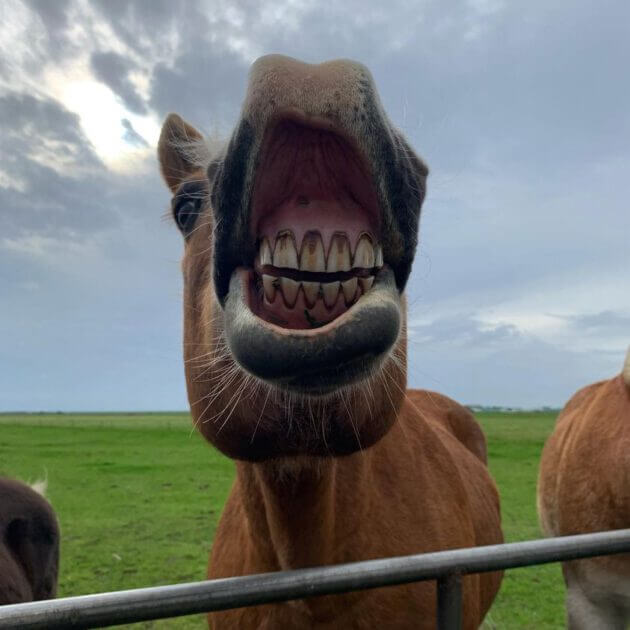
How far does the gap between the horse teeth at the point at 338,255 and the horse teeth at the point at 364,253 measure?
2 cm

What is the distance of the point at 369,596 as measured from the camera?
6.83 feet

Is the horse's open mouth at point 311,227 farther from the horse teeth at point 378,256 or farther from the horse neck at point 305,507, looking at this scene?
the horse neck at point 305,507

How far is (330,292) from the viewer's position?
1.42 m

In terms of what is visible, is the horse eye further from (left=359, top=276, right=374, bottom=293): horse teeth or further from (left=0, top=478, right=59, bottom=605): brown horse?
(left=0, top=478, right=59, bottom=605): brown horse

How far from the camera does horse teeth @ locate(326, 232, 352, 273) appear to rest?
1416mm

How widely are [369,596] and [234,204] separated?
1497 mm

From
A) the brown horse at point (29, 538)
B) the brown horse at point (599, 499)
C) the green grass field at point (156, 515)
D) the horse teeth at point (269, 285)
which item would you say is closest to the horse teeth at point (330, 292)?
the horse teeth at point (269, 285)

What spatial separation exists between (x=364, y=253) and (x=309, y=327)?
0.78ft

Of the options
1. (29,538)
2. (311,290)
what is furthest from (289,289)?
(29,538)

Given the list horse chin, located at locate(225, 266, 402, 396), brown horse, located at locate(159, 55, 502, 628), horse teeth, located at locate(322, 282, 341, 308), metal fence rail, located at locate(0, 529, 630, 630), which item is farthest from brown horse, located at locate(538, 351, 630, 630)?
horse teeth, located at locate(322, 282, 341, 308)

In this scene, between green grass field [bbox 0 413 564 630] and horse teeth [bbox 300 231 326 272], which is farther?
green grass field [bbox 0 413 564 630]

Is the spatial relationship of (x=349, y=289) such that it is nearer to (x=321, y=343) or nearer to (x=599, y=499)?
(x=321, y=343)

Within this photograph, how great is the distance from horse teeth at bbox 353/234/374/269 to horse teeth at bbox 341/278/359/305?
0.05m

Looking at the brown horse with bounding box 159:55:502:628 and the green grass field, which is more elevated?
the brown horse with bounding box 159:55:502:628
